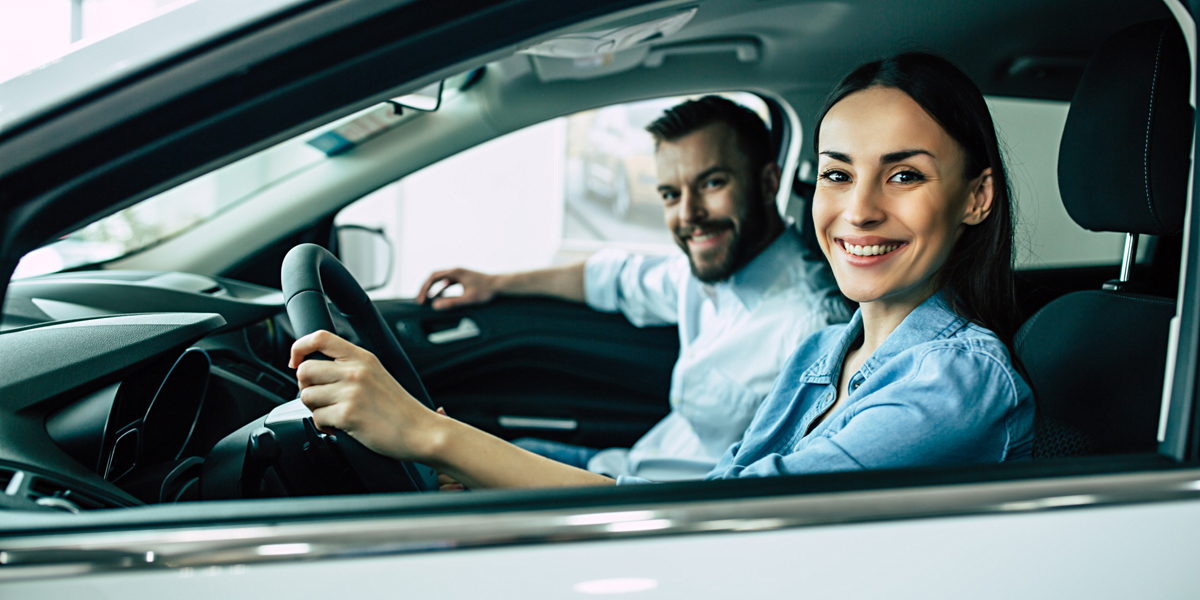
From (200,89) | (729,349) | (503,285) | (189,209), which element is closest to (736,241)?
(729,349)

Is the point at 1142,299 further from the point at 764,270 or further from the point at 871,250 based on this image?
the point at 764,270

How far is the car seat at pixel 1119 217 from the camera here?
3.23 ft

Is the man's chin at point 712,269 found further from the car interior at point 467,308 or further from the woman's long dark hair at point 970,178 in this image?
the woman's long dark hair at point 970,178

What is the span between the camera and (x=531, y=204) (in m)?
6.89

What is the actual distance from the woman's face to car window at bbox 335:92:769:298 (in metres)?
5.43

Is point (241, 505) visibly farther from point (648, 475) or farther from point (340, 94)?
point (648, 475)

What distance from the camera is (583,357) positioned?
230cm

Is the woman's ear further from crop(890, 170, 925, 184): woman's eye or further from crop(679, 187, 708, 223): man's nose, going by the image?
crop(679, 187, 708, 223): man's nose

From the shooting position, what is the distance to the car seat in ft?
3.23

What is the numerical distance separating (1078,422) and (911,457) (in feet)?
1.64

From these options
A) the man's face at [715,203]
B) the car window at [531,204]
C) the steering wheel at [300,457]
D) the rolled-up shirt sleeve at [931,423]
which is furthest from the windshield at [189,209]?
the car window at [531,204]

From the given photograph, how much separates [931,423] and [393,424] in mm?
660

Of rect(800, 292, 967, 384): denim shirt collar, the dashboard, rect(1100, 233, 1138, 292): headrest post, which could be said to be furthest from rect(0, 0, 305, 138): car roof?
rect(1100, 233, 1138, 292): headrest post

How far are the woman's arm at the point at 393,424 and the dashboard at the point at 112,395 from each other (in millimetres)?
254
